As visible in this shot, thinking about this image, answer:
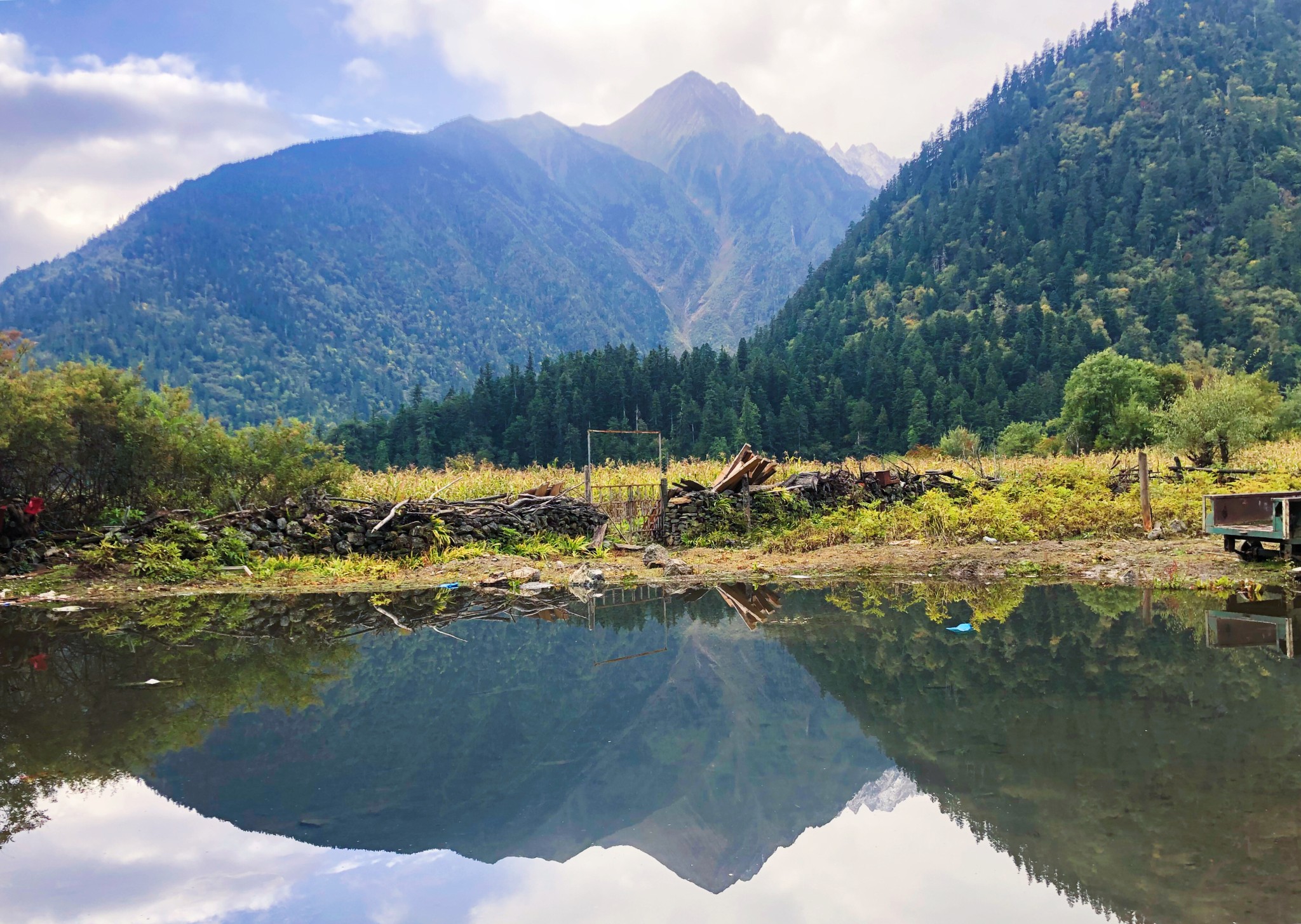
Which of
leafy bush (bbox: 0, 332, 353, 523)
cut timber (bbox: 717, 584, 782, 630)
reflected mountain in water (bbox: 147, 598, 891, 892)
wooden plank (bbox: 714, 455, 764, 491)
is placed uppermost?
leafy bush (bbox: 0, 332, 353, 523)

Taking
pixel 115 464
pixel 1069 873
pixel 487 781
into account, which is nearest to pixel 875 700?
pixel 1069 873

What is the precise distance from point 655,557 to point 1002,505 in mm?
6846

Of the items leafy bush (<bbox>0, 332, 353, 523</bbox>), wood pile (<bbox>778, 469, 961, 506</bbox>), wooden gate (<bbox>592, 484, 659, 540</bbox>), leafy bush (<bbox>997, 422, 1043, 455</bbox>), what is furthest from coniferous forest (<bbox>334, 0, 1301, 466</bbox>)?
leafy bush (<bbox>0, 332, 353, 523</bbox>)

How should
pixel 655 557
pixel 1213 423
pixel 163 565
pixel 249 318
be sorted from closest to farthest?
pixel 163 565 < pixel 655 557 < pixel 1213 423 < pixel 249 318

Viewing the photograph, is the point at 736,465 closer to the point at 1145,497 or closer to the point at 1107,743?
the point at 1145,497

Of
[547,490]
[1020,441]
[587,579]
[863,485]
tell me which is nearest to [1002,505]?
[863,485]

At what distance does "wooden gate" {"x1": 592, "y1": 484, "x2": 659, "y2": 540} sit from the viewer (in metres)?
17.4

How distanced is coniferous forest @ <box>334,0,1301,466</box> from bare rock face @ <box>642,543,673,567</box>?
158ft

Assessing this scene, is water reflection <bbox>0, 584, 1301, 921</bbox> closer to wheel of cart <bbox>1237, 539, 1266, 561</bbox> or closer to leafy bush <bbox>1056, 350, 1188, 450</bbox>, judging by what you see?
wheel of cart <bbox>1237, 539, 1266, 561</bbox>

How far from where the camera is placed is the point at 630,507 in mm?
18234

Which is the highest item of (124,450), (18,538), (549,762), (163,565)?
(124,450)

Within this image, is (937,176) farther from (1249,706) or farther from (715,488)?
(1249,706)

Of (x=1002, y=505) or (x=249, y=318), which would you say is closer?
(x=1002, y=505)

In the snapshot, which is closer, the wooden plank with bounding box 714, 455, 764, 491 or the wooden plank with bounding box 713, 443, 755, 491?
the wooden plank with bounding box 714, 455, 764, 491
